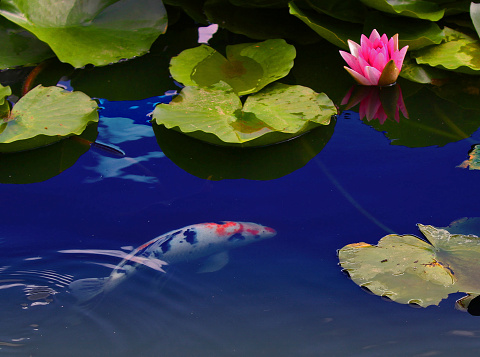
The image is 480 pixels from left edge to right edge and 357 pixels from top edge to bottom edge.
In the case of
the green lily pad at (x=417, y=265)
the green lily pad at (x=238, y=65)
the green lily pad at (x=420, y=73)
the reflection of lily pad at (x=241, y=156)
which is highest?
the green lily pad at (x=238, y=65)

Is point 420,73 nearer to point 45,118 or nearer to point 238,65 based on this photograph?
point 238,65

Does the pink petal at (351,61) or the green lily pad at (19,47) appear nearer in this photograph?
the pink petal at (351,61)

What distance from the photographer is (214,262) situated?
1.19 m

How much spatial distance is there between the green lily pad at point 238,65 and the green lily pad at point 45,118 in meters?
0.36

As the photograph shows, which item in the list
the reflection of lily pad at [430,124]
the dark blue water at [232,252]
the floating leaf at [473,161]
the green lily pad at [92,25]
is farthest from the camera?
the green lily pad at [92,25]

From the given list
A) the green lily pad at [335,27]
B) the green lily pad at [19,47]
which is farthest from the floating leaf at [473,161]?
the green lily pad at [19,47]

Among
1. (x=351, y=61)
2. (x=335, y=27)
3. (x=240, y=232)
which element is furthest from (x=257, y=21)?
(x=240, y=232)

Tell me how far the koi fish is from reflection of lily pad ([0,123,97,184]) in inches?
18.1

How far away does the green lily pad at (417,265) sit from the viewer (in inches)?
41.2

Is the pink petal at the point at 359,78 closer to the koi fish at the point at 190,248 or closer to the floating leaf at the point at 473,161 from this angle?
the floating leaf at the point at 473,161

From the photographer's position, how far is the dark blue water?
1002mm

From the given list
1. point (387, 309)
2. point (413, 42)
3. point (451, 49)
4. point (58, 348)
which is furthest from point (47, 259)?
point (451, 49)

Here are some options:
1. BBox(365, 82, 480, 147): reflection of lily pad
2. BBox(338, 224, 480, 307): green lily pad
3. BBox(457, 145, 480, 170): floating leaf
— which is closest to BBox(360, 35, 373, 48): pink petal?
BBox(365, 82, 480, 147): reflection of lily pad

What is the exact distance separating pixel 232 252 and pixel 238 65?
2.81ft
